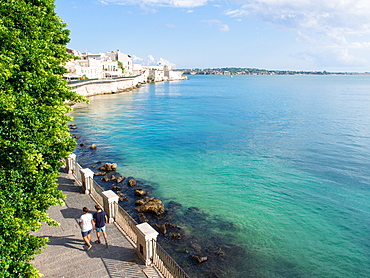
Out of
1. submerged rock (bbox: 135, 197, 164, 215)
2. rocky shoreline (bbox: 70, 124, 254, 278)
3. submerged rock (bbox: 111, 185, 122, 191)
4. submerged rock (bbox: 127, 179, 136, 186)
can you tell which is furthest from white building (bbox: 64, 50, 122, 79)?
submerged rock (bbox: 135, 197, 164, 215)

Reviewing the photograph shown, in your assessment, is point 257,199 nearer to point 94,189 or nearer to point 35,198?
point 94,189

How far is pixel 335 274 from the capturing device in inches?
569

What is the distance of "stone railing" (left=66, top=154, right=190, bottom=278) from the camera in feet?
33.7

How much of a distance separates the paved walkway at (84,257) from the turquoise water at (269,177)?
5792mm

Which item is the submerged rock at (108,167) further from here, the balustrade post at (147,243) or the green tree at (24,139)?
the green tree at (24,139)

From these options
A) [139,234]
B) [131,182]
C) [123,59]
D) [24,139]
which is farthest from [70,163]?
[123,59]

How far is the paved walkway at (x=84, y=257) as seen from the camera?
398 inches

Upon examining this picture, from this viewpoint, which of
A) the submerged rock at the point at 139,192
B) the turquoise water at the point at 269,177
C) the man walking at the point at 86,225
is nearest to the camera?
the man walking at the point at 86,225

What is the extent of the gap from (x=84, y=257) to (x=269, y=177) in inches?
790

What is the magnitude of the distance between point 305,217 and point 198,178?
10.00 metres

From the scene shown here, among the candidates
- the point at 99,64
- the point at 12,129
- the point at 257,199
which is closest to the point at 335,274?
the point at 257,199

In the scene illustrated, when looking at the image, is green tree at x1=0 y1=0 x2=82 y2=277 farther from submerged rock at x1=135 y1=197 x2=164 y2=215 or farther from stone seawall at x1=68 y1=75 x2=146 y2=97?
stone seawall at x1=68 y1=75 x2=146 y2=97

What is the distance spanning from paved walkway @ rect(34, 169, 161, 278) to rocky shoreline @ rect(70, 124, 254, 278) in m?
3.90

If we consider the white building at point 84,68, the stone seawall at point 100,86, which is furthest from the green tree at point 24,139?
the white building at point 84,68
